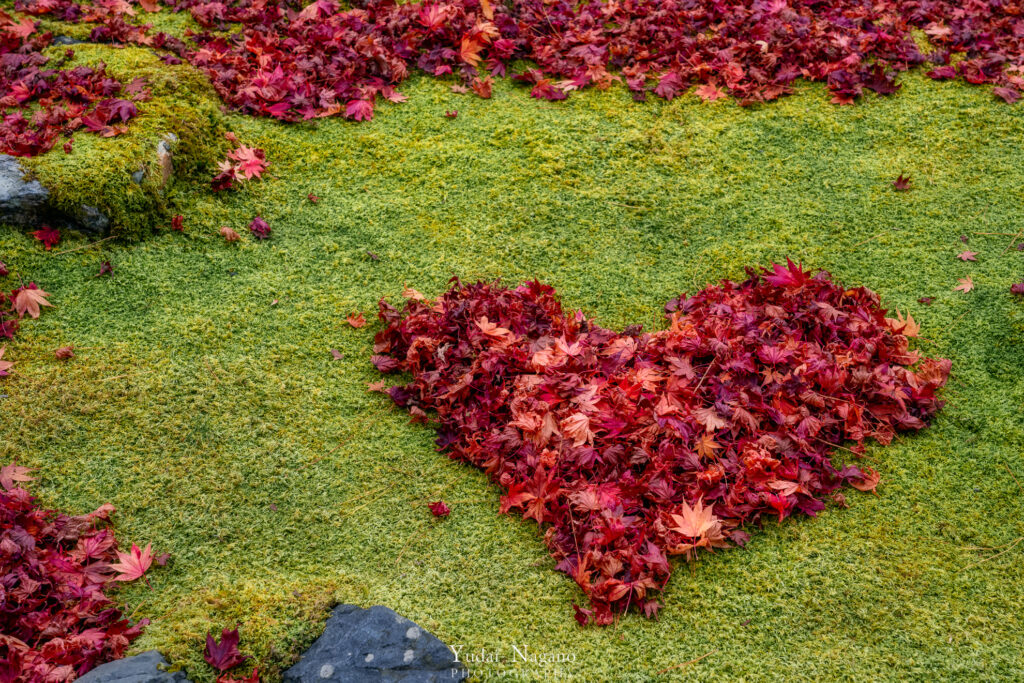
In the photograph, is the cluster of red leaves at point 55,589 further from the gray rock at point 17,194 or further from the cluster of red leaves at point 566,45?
the cluster of red leaves at point 566,45

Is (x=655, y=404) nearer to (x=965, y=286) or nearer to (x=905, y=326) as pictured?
(x=905, y=326)

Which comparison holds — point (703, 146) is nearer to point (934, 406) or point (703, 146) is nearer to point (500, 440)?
point (934, 406)

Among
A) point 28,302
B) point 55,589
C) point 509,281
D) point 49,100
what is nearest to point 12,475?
point 55,589

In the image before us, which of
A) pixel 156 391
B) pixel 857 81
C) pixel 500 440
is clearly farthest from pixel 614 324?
pixel 857 81

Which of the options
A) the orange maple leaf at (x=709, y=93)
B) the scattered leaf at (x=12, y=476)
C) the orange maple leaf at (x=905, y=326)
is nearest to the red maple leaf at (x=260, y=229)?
the scattered leaf at (x=12, y=476)

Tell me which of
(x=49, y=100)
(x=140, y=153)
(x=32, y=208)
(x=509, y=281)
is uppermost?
(x=49, y=100)

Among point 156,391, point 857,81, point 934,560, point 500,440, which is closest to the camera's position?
point 934,560
